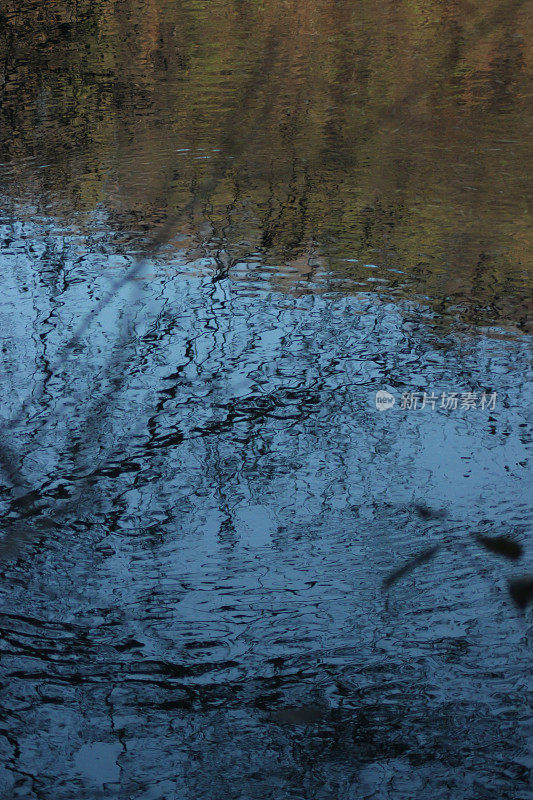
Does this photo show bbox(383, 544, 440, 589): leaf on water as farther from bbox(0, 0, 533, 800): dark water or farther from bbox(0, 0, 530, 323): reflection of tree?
bbox(0, 0, 530, 323): reflection of tree

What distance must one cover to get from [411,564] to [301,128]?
13.3 feet

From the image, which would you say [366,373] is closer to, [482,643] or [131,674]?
[482,643]

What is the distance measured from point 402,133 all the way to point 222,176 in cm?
130

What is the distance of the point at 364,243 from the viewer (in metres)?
4.20

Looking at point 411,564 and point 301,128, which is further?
point 301,128

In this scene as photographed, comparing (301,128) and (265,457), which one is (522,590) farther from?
(301,128)

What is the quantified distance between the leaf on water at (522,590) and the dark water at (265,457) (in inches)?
1.6

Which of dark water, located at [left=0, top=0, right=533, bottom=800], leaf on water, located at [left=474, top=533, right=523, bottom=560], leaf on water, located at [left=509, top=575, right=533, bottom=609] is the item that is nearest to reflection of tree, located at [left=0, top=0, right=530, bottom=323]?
dark water, located at [left=0, top=0, right=533, bottom=800]

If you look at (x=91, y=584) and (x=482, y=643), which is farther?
(x=91, y=584)

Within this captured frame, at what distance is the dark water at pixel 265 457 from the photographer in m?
1.97

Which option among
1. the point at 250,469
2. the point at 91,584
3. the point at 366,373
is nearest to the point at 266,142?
the point at 366,373

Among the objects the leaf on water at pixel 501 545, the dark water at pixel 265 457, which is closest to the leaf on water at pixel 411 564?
the dark water at pixel 265 457


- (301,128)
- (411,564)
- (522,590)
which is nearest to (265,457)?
(411,564)

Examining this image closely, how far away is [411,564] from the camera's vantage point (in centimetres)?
241
